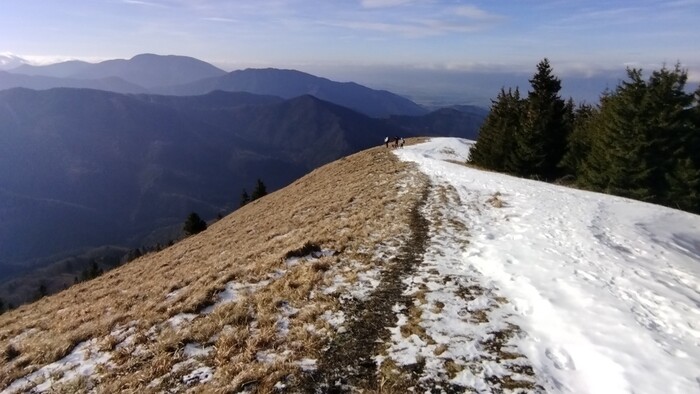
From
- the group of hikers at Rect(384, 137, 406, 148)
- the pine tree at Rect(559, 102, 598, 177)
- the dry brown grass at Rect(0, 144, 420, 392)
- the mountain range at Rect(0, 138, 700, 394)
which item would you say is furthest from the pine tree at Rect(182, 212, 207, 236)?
the pine tree at Rect(559, 102, 598, 177)

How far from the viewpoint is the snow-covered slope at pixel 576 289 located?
7426mm

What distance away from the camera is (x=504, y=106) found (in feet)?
133

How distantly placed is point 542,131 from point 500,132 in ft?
16.1

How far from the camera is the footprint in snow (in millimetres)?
7551

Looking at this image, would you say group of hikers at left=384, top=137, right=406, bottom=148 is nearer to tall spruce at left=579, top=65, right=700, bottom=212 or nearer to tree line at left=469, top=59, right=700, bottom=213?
tree line at left=469, top=59, right=700, bottom=213

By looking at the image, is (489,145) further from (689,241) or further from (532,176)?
(689,241)

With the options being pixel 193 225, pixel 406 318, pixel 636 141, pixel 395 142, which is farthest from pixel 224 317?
pixel 193 225

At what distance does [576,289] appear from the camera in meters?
10.6

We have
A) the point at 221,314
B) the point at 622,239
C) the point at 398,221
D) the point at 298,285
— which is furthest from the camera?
the point at 398,221

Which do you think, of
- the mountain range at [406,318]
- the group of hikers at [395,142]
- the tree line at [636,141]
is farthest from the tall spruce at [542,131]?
the group of hikers at [395,142]

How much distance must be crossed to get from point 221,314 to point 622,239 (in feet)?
48.3

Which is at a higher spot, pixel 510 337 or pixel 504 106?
pixel 504 106

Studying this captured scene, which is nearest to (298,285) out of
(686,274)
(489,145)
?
(686,274)

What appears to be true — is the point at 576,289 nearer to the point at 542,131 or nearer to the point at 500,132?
the point at 542,131
